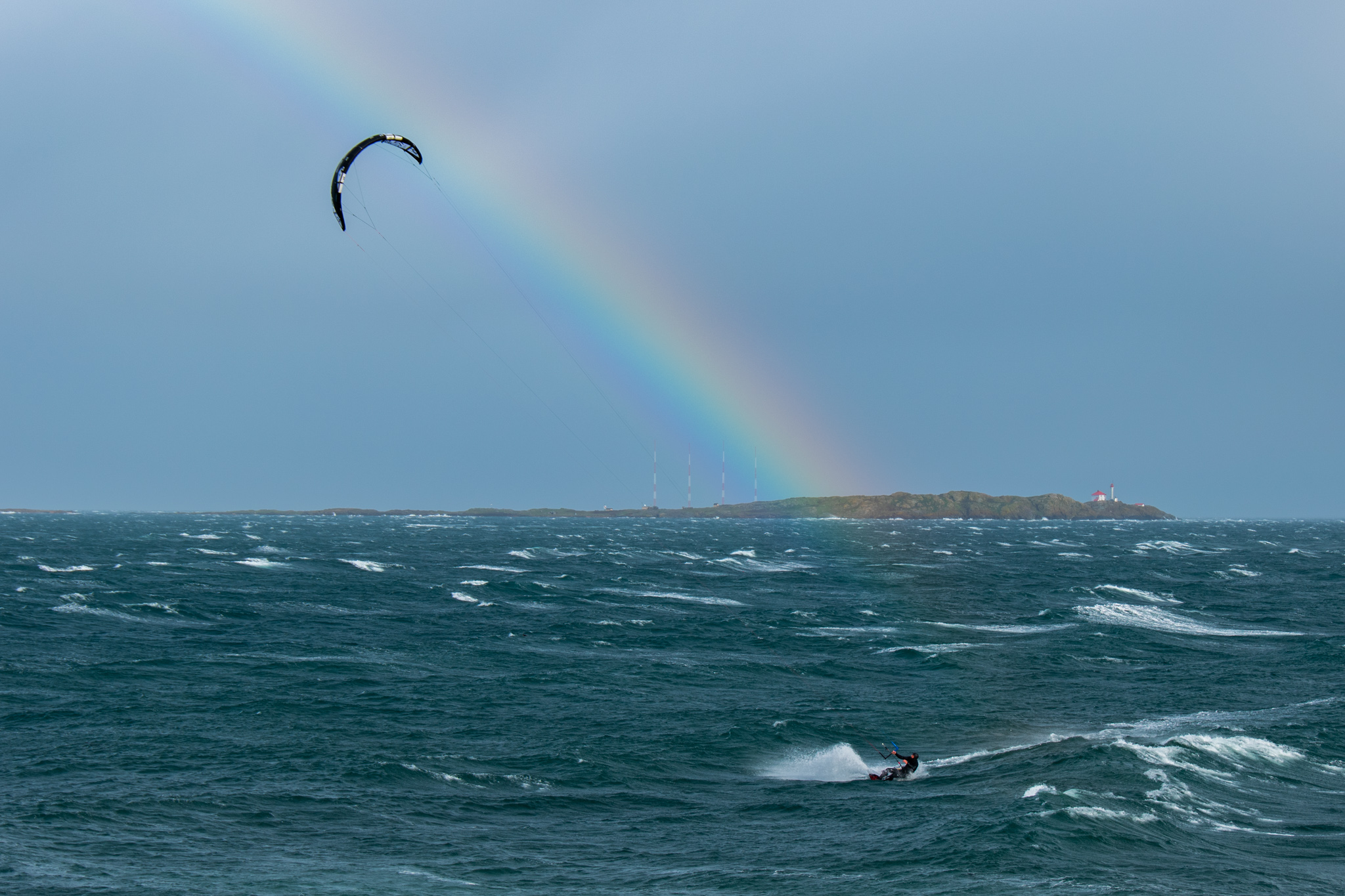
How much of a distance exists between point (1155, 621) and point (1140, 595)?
19527 millimetres

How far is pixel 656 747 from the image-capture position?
37875 millimetres

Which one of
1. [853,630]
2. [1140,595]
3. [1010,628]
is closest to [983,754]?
[853,630]

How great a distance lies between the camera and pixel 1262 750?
36.9 m

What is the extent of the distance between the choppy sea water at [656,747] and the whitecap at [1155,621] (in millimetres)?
562

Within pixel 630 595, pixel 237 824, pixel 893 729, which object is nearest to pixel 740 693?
pixel 893 729

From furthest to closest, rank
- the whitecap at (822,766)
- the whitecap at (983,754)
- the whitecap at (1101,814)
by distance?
the whitecap at (983,754) < the whitecap at (822,766) < the whitecap at (1101,814)

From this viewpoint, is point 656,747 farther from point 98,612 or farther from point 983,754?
point 98,612

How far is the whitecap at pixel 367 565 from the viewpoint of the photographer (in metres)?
118

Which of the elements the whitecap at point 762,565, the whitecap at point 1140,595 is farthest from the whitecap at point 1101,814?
the whitecap at point 762,565

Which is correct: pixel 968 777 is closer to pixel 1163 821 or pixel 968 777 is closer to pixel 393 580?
pixel 1163 821

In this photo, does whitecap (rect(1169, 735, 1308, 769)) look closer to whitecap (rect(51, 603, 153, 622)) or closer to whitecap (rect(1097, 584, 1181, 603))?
whitecap (rect(1097, 584, 1181, 603))

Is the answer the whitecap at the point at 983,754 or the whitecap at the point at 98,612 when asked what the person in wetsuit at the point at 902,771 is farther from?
the whitecap at the point at 98,612

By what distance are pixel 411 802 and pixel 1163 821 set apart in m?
21.0

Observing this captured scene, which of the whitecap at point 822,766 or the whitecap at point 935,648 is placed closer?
the whitecap at point 822,766
